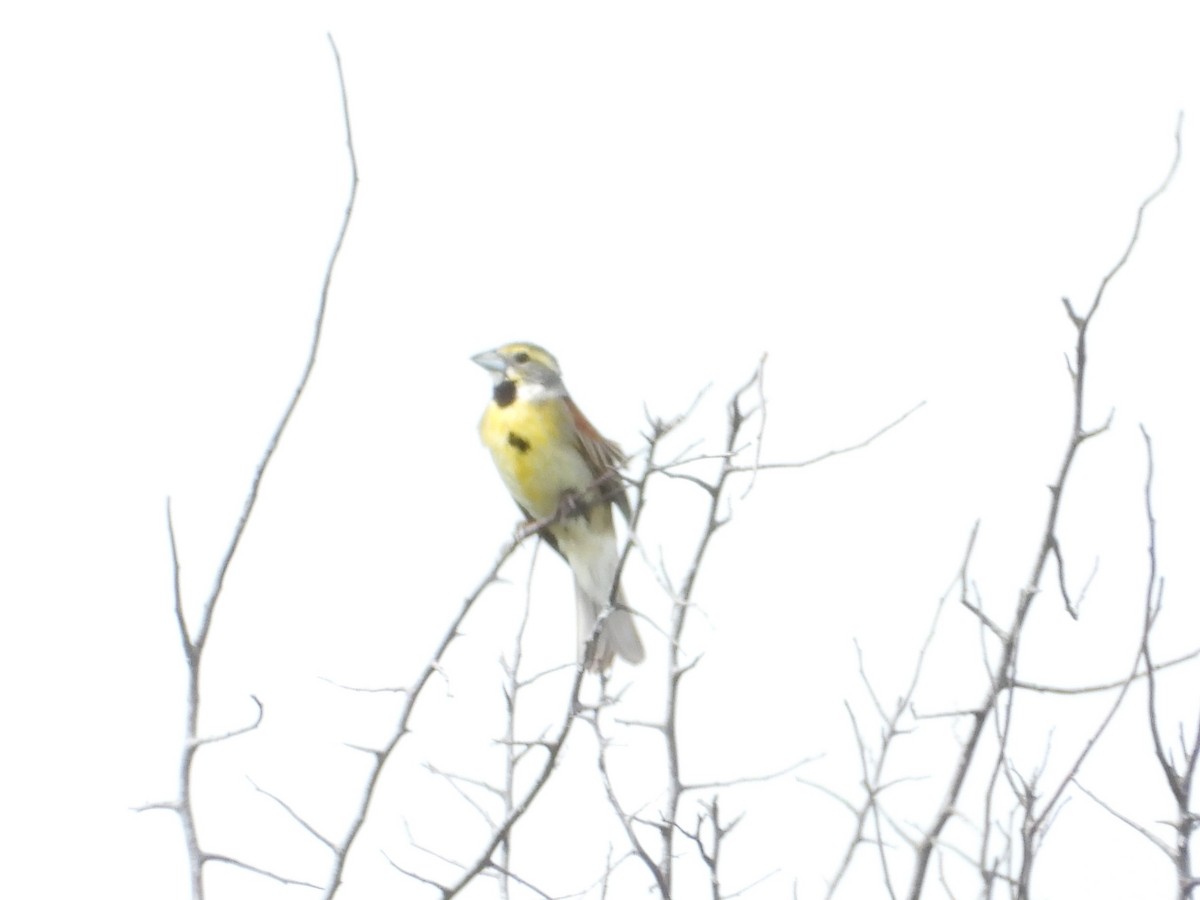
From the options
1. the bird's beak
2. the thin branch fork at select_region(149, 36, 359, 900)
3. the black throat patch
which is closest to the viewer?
the thin branch fork at select_region(149, 36, 359, 900)

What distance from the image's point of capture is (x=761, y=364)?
3646 mm

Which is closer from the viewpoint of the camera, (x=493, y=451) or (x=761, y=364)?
(x=761, y=364)

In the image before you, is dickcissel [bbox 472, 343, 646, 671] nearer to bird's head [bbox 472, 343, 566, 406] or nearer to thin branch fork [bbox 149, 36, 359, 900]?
bird's head [bbox 472, 343, 566, 406]

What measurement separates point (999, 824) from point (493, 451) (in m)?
3.39

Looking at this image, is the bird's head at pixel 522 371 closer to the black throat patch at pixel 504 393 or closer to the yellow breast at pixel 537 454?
the black throat patch at pixel 504 393

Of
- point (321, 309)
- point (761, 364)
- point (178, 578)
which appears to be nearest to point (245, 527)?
point (178, 578)

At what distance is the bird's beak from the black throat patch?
10 centimetres

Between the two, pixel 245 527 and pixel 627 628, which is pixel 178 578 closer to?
pixel 245 527

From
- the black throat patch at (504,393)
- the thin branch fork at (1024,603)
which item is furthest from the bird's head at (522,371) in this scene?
the thin branch fork at (1024,603)

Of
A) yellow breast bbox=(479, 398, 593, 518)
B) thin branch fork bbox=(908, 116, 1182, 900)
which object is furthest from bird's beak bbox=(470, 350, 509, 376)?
thin branch fork bbox=(908, 116, 1182, 900)

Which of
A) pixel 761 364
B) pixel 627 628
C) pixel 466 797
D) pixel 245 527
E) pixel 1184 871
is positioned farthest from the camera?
pixel 627 628

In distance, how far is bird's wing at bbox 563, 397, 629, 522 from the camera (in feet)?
22.1

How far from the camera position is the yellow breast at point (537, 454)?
Answer: 6.77 metres

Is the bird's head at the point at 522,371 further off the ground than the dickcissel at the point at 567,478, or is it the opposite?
the bird's head at the point at 522,371
